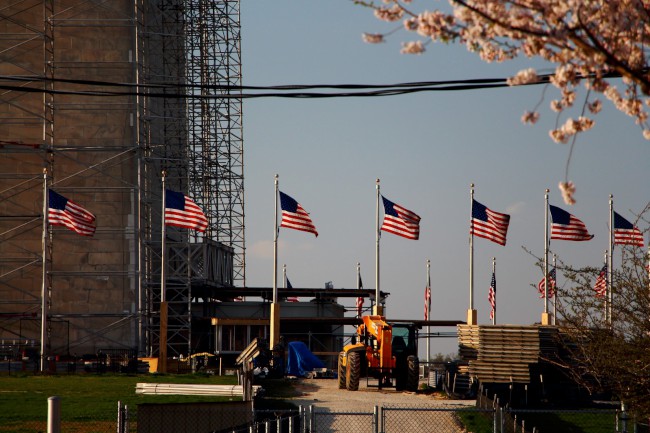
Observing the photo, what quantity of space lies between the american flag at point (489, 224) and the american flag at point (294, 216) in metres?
7.10

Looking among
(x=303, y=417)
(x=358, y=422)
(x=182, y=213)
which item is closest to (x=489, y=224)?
(x=182, y=213)

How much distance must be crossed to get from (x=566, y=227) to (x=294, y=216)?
11.8 metres

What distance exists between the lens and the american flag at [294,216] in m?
50.4

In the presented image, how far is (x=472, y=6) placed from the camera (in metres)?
10.5

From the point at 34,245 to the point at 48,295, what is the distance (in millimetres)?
3005

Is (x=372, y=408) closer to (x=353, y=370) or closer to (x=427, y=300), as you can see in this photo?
(x=353, y=370)

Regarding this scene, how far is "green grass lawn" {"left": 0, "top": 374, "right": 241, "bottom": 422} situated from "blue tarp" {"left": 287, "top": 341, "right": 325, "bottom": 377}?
9230mm

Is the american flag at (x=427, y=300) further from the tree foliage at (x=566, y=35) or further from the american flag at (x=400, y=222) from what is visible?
the tree foliage at (x=566, y=35)

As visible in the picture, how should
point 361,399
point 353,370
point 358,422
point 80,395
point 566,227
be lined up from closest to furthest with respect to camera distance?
1. point 358,422
2. point 80,395
3. point 361,399
4. point 353,370
5. point 566,227

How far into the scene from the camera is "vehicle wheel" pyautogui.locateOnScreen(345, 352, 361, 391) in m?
42.9

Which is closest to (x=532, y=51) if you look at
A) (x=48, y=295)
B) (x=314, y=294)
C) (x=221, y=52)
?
(x=48, y=295)

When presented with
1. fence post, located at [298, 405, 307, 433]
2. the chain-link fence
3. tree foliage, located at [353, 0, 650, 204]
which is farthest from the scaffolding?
tree foliage, located at [353, 0, 650, 204]

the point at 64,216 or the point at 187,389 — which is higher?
the point at 64,216

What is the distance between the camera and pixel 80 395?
119ft
